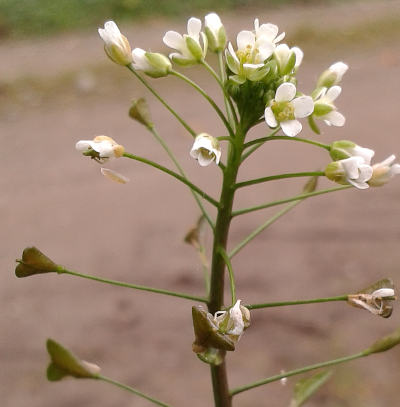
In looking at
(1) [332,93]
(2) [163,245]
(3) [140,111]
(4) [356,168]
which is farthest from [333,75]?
(2) [163,245]

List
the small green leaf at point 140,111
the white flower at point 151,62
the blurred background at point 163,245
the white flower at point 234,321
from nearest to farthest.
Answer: the white flower at point 234,321 < the white flower at point 151,62 < the small green leaf at point 140,111 < the blurred background at point 163,245

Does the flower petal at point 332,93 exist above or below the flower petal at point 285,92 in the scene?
above

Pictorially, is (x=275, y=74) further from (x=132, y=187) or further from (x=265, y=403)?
(x=132, y=187)

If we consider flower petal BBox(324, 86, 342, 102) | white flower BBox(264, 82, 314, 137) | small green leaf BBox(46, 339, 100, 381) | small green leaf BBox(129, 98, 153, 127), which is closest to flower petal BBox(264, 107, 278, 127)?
white flower BBox(264, 82, 314, 137)

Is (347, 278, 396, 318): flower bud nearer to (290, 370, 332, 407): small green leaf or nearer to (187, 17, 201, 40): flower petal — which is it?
(290, 370, 332, 407): small green leaf

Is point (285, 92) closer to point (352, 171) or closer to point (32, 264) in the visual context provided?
point (352, 171)

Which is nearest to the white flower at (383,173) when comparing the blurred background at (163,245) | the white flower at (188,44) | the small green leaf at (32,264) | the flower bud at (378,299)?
the flower bud at (378,299)

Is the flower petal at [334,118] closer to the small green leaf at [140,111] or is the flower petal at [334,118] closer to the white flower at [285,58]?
the white flower at [285,58]

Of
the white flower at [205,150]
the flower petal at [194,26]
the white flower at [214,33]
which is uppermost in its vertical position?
the white flower at [214,33]
